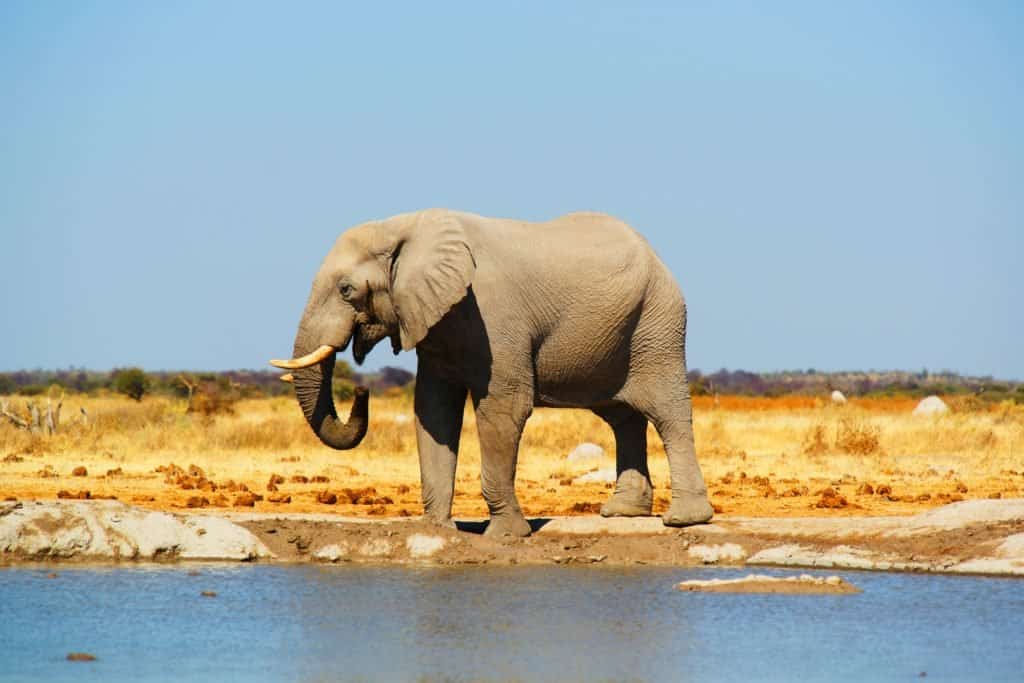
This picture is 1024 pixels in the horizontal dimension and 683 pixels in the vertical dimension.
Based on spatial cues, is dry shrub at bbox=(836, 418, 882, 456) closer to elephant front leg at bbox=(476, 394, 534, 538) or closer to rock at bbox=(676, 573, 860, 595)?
elephant front leg at bbox=(476, 394, 534, 538)

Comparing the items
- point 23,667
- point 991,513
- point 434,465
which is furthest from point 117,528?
point 991,513

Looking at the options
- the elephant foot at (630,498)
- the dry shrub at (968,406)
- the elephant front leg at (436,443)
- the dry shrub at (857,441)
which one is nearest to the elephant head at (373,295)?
the elephant front leg at (436,443)

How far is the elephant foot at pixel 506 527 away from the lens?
15.8 metres

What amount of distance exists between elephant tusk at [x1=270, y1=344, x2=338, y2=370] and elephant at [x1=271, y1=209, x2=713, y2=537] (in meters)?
0.01

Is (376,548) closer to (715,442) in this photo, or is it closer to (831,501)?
(831,501)

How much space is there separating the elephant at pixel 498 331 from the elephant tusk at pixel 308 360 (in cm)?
1

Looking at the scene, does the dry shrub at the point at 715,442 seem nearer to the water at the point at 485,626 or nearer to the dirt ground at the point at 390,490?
the dirt ground at the point at 390,490

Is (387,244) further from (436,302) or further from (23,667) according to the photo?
(23,667)

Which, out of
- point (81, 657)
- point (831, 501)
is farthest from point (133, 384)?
point (81, 657)

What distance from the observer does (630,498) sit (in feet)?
55.8

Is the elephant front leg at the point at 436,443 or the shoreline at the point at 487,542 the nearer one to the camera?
the shoreline at the point at 487,542

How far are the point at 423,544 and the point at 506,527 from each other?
84 centimetres

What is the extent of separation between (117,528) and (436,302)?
11.2 feet

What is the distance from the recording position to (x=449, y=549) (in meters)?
15.3
